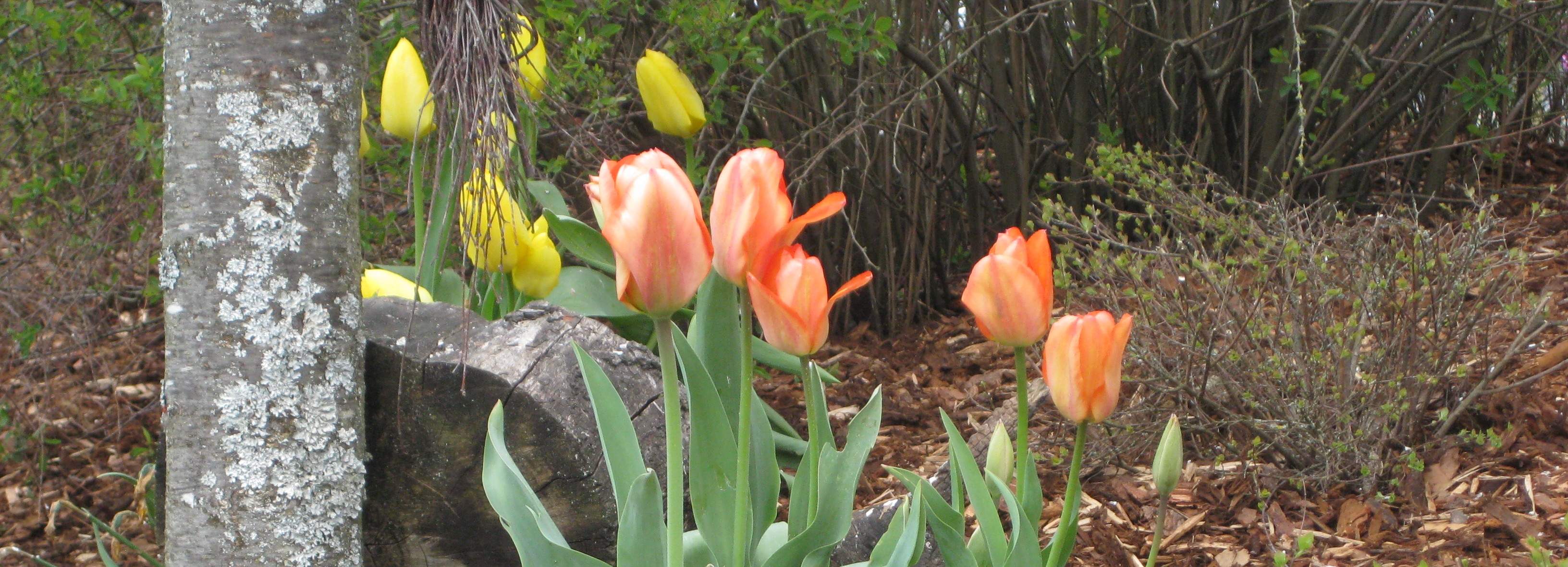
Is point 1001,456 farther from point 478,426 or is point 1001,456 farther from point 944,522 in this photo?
point 478,426

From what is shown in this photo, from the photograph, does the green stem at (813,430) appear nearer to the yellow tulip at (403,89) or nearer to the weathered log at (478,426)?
the weathered log at (478,426)

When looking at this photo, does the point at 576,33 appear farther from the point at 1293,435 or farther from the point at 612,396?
the point at 1293,435

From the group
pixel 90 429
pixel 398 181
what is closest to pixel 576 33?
pixel 398 181

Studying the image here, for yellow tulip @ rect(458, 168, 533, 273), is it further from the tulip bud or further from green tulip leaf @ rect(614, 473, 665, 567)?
the tulip bud

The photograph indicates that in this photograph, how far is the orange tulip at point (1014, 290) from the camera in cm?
107

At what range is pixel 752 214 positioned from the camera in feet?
3.17

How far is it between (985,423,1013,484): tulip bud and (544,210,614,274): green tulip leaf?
774mm

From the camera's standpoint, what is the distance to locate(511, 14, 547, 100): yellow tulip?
5.21 feet

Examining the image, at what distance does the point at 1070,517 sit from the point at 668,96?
52.6 inches

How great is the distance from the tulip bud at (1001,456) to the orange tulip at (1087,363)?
0.55ft

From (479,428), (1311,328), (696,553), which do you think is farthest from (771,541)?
(1311,328)

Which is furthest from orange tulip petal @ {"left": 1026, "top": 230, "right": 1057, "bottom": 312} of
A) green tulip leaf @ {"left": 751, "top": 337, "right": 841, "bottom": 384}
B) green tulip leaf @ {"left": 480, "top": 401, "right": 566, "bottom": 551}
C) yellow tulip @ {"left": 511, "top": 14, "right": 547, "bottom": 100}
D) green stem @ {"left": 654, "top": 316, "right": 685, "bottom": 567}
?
green tulip leaf @ {"left": 751, "top": 337, "right": 841, "bottom": 384}

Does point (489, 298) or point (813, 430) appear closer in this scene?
point (813, 430)

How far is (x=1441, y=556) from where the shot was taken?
69.5 inches
